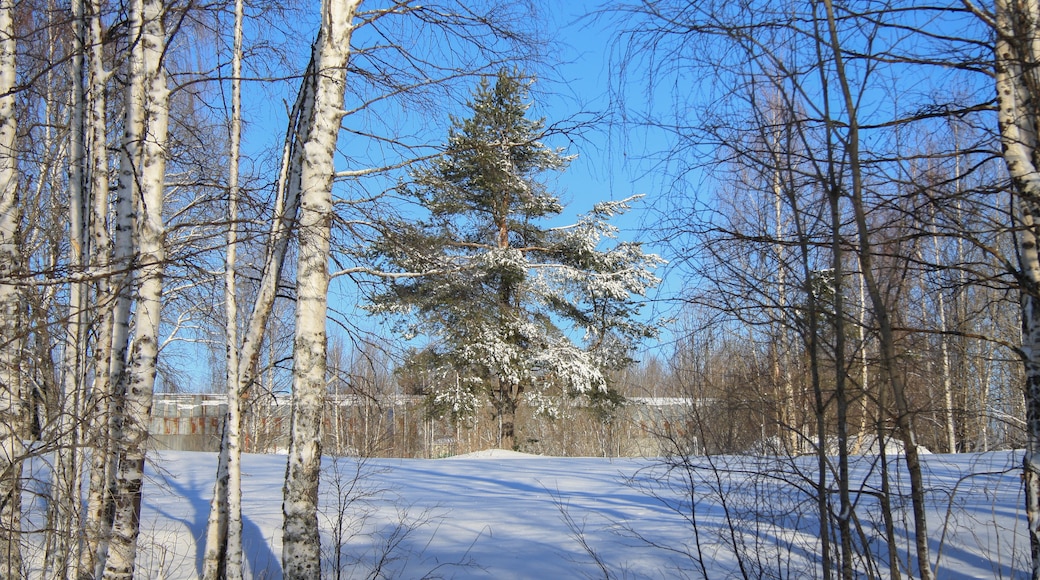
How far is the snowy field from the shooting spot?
503 centimetres

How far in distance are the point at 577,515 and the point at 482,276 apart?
3.10m

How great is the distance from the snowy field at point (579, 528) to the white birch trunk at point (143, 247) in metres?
0.21

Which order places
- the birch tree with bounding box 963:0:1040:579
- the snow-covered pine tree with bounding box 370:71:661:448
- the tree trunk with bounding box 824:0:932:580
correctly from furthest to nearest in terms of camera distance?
the snow-covered pine tree with bounding box 370:71:661:448, the birch tree with bounding box 963:0:1040:579, the tree trunk with bounding box 824:0:932:580

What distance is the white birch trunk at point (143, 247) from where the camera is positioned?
4.71 meters

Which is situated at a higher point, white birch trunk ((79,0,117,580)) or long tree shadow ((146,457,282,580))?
white birch trunk ((79,0,117,580))

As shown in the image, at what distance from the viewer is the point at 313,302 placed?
4.64 meters

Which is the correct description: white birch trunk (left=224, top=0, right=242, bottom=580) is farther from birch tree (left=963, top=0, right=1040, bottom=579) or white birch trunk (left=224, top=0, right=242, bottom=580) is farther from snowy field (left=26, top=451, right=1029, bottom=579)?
birch tree (left=963, top=0, right=1040, bottom=579)

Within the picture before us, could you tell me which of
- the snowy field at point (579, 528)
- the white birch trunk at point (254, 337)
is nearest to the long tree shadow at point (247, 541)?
the snowy field at point (579, 528)

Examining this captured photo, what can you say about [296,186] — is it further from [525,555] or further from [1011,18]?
[1011,18]

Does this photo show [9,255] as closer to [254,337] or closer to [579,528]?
[254,337]

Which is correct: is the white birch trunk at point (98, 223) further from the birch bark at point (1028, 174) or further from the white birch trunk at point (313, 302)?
the birch bark at point (1028, 174)

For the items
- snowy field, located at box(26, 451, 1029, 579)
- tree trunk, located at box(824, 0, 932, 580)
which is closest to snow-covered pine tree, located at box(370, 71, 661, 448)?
snowy field, located at box(26, 451, 1029, 579)

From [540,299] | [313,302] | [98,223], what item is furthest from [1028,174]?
[540,299]

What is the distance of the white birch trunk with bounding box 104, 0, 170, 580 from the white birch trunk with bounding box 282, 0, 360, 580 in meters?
1.03
